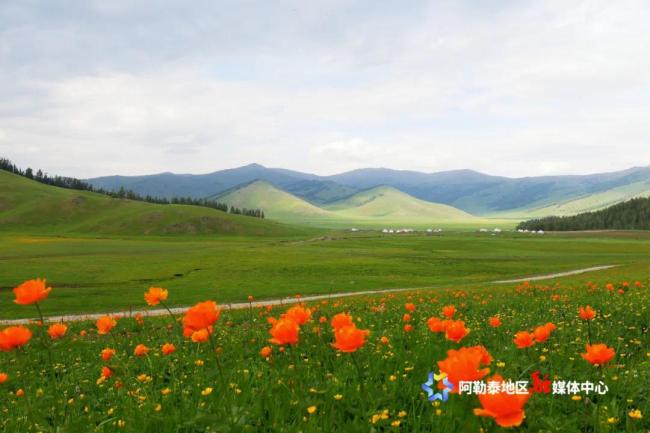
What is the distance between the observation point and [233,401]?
15.0 ft

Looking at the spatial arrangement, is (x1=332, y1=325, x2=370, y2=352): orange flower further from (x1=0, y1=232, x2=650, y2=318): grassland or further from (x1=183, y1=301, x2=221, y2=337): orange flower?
(x1=0, y1=232, x2=650, y2=318): grassland

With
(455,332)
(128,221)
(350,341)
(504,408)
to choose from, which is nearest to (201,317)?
(350,341)

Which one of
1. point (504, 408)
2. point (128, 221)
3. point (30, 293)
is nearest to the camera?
point (504, 408)

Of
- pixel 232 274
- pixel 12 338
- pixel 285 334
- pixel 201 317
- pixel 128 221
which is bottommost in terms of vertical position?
pixel 232 274

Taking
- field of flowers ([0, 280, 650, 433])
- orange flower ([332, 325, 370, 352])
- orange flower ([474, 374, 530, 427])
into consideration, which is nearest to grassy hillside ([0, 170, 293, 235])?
field of flowers ([0, 280, 650, 433])

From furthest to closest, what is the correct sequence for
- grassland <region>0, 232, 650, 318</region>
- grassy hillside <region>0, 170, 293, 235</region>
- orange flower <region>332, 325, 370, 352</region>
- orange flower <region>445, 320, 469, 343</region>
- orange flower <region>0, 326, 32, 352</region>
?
grassy hillside <region>0, 170, 293, 235</region>, grassland <region>0, 232, 650, 318</region>, orange flower <region>445, 320, 469, 343</region>, orange flower <region>0, 326, 32, 352</region>, orange flower <region>332, 325, 370, 352</region>

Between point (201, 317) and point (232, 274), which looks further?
point (232, 274)

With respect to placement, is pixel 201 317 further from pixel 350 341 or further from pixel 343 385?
pixel 343 385

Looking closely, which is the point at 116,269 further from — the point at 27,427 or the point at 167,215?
the point at 167,215

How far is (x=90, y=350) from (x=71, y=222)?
20104 cm

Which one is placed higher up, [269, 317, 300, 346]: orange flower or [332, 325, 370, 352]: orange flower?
[332, 325, 370, 352]: orange flower

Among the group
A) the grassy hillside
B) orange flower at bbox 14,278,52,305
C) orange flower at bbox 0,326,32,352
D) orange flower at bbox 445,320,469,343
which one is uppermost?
orange flower at bbox 14,278,52,305

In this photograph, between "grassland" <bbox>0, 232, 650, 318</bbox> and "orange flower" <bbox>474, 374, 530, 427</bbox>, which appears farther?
"grassland" <bbox>0, 232, 650, 318</bbox>

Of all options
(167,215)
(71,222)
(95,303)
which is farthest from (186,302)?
(71,222)
